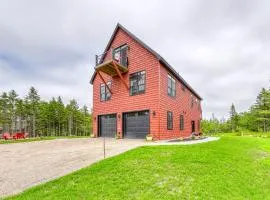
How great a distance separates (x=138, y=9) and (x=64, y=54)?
36.7ft

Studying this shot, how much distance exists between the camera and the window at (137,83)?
15.6 meters

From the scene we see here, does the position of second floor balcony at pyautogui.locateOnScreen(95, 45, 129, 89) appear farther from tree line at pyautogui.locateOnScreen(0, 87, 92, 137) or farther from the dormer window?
tree line at pyautogui.locateOnScreen(0, 87, 92, 137)

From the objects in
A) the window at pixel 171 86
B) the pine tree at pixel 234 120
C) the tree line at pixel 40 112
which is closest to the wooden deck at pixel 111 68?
the window at pixel 171 86

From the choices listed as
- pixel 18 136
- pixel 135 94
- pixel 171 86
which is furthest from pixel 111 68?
pixel 18 136

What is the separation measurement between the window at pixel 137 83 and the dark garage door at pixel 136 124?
1695 mm

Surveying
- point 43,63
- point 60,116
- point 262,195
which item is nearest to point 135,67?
point 262,195

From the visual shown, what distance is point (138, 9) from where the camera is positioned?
1385 centimetres

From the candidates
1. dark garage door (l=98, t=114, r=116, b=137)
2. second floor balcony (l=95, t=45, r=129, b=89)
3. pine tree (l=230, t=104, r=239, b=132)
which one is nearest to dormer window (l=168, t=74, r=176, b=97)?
second floor balcony (l=95, t=45, r=129, b=89)

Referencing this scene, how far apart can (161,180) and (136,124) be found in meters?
10.3

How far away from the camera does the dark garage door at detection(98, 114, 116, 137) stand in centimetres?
1775

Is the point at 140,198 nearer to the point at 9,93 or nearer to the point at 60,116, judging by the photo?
the point at 60,116

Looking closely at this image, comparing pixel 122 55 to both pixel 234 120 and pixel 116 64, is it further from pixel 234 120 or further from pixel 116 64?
pixel 234 120

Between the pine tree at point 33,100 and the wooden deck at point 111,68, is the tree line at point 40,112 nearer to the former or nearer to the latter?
the pine tree at point 33,100

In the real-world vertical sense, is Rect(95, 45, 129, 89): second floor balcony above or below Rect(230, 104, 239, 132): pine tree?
above
